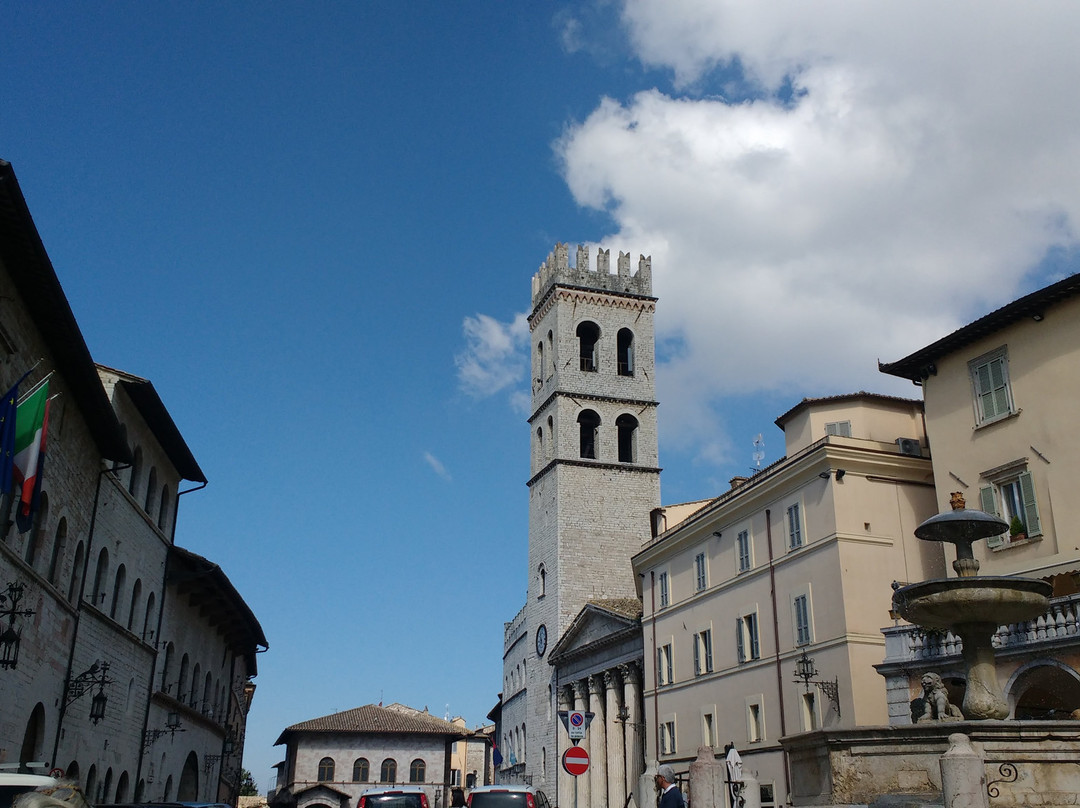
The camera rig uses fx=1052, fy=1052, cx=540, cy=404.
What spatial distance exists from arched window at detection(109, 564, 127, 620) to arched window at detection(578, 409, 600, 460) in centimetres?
3833

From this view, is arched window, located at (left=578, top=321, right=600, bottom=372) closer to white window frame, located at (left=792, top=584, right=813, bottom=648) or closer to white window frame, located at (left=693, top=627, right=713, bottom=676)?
white window frame, located at (left=693, top=627, right=713, bottom=676)

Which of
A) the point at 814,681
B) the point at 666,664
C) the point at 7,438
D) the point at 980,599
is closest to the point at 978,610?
the point at 980,599

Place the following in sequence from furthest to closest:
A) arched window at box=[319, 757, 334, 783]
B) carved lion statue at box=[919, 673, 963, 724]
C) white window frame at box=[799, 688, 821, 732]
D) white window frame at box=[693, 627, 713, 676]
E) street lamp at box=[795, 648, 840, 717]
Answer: arched window at box=[319, 757, 334, 783], white window frame at box=[693, 627, 713, 676], white window frame at box=[799, 688, 821, 732], street lamp at box=[795, 648, 840, 717], carved lion statue at box=[919, 673, 963, 724]

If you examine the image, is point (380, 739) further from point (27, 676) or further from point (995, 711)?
point (995, 711)

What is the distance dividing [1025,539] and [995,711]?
11705mm

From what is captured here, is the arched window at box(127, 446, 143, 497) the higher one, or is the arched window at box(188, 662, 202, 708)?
the arched window at box(127, 446, 143, 497)

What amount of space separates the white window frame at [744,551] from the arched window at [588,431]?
2686 centimetres

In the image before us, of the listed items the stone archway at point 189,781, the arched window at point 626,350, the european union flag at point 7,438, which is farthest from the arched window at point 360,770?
the european union flag at point 7,438

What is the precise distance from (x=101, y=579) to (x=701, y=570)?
2136 cm

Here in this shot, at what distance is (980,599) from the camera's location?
14867 millimetres

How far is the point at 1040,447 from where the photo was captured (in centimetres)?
2511

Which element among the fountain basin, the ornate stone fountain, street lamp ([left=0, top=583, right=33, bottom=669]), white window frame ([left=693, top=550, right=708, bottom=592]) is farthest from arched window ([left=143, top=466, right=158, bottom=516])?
the fountain basin

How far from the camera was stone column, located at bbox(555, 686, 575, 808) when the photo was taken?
Result: 2148 inches

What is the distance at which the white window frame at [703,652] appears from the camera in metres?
37.0
